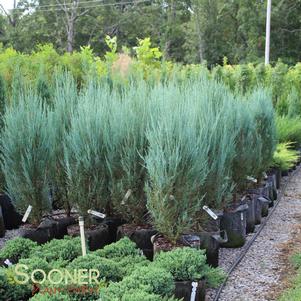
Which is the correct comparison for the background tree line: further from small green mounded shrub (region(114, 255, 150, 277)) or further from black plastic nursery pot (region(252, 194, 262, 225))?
small green mounded shrub (region(114, 255, 150, 277))

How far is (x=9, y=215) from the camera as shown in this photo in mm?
4688

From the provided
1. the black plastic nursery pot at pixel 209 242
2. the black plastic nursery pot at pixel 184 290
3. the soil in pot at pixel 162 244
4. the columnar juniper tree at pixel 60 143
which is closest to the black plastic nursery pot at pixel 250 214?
the black plastic nursery pot at pixel 209 242

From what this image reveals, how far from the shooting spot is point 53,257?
3.12 metres

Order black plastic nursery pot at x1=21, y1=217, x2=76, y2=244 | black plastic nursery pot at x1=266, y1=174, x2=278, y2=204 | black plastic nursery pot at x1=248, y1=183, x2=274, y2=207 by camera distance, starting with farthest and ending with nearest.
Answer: black plastic nursery pot at x1=266, y1=174, x2=278, y2=204 < black plastic nursery pot at x1=248, y1=183, x2=274, y2=207 < black plastic nursery pot at x1=21, y1=217, x2=76, y2=244

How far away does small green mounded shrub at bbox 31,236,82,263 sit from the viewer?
122 inches

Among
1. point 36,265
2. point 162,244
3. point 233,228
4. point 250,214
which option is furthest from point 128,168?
point 250,214

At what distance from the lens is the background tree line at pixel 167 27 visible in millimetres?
27078

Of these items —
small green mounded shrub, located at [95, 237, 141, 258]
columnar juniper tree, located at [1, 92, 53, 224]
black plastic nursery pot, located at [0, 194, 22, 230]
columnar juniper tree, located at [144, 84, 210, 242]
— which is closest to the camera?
small green mounded shrub, located at [95, 237, 141, 258]

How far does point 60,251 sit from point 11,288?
550mm

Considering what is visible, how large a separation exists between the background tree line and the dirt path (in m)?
22.2

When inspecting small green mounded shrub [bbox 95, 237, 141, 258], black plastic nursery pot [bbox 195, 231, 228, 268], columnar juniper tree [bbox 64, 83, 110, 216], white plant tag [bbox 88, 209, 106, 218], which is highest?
columnar juniper tree [bbox 64, 83, 110, 216]

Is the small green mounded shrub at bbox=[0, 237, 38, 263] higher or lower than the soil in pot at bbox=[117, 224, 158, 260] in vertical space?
higher

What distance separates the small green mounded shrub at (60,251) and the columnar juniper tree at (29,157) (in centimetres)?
85

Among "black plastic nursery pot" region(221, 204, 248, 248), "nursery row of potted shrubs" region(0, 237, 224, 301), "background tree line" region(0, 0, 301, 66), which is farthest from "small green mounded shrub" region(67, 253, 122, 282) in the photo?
"background tree line" region(0, 0, 301, 66)
